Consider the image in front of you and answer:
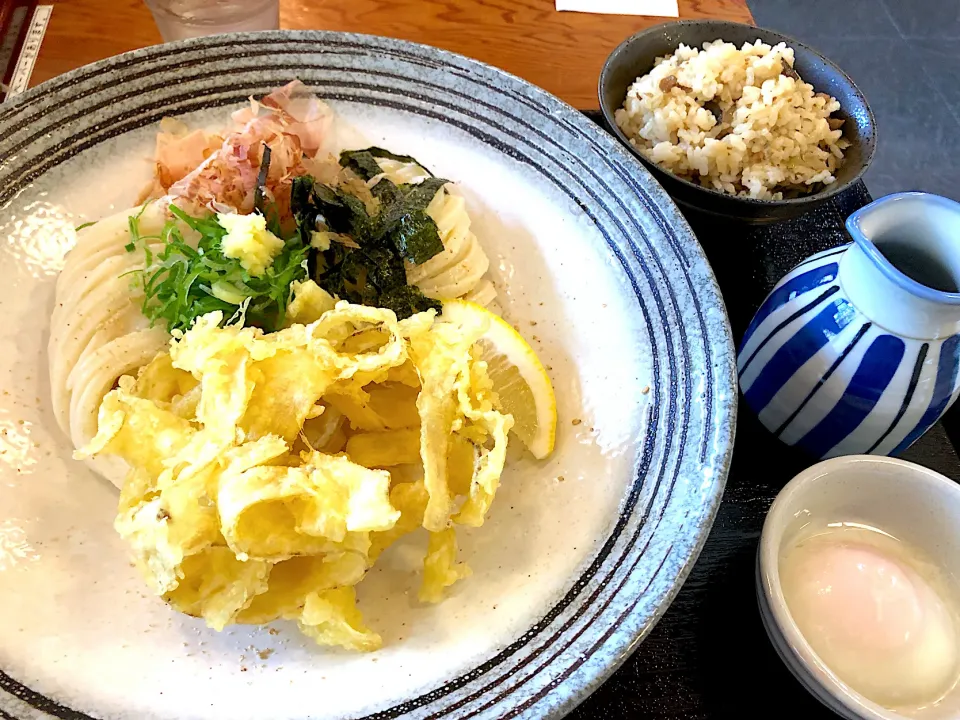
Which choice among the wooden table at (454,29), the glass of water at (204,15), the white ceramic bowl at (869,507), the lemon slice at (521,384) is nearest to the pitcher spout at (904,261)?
the white ceramic bowl at (869,507)

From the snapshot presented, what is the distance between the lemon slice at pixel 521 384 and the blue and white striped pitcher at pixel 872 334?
0.46 m

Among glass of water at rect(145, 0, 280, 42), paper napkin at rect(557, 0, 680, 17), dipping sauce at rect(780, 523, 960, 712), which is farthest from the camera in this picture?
paper napkin at rect(557, 0, 680, 17)

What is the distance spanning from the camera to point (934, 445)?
151 cm

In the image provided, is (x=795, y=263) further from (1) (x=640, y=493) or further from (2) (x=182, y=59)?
(2) (x=182, y=59)

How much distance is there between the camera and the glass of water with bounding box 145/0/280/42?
1.87m

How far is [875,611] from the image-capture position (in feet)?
3.86

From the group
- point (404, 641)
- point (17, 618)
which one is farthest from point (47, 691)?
point (404, 641)

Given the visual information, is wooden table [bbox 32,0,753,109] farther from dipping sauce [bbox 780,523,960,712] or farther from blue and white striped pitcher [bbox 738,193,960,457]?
dipping sauce [bbox 780,523,960,712]

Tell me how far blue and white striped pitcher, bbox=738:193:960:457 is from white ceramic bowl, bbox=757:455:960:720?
0.33ft

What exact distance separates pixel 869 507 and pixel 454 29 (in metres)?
1.76

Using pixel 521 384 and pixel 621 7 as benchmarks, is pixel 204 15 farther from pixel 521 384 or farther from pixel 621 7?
pixel 521 384

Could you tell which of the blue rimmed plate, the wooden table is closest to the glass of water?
the wooden table

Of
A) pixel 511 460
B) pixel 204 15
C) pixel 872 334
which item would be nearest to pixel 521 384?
pixel 511 460

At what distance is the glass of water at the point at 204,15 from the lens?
187cm
